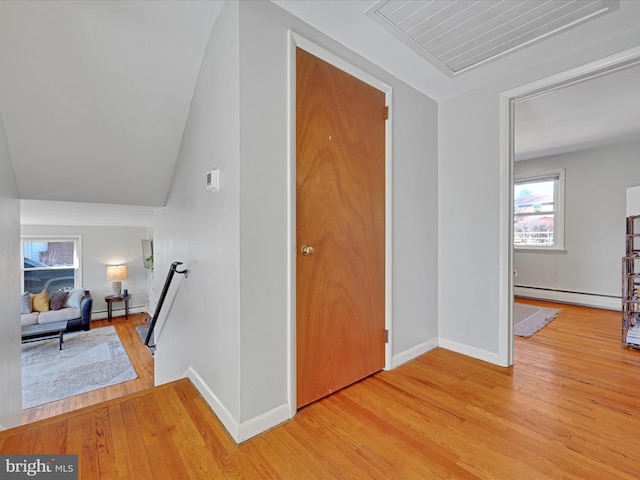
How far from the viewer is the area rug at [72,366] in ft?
14.9

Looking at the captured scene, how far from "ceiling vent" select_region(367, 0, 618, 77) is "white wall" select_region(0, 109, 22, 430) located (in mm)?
2419

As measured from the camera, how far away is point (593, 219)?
4270mm

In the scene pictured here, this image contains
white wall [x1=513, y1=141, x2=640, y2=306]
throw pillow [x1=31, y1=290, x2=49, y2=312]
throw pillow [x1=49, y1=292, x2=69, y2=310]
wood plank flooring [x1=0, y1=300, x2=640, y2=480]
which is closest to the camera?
wood plank flooring [x1=0, y1=300, x2=640, y2=480]

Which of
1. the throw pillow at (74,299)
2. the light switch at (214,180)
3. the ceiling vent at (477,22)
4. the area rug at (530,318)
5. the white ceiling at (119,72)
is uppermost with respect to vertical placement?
the ceiling vent at (477,22)

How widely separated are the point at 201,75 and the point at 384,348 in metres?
2.25

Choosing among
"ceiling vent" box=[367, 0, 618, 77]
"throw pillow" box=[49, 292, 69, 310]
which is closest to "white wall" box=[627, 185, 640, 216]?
"ceiling vent" box=[367, 0, 618, 77]

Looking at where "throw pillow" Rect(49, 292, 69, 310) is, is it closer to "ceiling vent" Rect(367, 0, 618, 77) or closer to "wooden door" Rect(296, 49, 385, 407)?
"wooden door" Rect(296, 49, 385, 407)

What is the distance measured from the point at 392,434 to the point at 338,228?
115 centimetres

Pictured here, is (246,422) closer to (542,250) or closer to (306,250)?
(306,250)

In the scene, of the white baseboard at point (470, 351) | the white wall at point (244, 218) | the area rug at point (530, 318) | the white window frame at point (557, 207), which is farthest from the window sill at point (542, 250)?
the white wall at point (244, 218)

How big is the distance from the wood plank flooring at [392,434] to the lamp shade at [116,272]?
659 centimetres

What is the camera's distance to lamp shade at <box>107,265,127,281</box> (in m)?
7.21

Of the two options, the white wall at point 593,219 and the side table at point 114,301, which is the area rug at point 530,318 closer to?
the white wall at point 593,219

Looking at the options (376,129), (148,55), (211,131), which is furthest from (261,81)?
(376,129)
